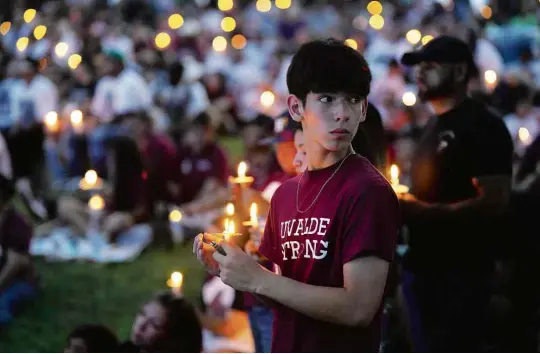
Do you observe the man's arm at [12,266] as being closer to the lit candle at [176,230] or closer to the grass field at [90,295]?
the grass field at [90,295]

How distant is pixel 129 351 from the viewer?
14.1ft

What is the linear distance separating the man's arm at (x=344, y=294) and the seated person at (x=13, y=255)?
475 centimetres

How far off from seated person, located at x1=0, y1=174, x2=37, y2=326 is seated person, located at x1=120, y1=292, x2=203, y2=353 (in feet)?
8.10

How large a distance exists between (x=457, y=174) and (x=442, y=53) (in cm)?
56

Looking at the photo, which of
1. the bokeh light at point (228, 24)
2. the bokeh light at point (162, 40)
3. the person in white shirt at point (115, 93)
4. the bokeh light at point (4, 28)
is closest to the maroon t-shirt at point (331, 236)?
the person in white shirt at point (115, 93)

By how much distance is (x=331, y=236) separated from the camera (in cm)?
218

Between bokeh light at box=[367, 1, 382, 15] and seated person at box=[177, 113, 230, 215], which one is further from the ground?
bokeh light at box=[367, 1, 382, 15]

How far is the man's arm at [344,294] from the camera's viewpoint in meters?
2.10

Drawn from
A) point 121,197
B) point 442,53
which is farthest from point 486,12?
point 442,53

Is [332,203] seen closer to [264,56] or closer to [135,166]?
[135,166]

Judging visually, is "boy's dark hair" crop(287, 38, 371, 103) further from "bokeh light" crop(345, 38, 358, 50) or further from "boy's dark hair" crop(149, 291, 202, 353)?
"boy's dark hair" crop(149, 291, 202, 353)

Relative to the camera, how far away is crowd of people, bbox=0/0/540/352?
2.22 meters

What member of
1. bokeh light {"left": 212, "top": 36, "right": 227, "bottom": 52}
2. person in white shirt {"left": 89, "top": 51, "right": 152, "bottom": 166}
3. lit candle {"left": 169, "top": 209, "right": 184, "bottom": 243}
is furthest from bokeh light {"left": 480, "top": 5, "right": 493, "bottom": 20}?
lit candle {"left": 169, "top": 209, "right": 184, "bottom": 243}

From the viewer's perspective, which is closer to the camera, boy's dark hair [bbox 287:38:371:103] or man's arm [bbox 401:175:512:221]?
boy's dark hair [bbox 287:38:371:103]
